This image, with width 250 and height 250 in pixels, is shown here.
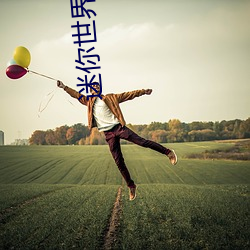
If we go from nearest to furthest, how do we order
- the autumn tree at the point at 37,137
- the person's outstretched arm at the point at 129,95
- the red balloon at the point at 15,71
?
the person's outstretched arm at the point at 129,95
the red balloon at the point at 15,71
the autumn tree at the point at 37,137

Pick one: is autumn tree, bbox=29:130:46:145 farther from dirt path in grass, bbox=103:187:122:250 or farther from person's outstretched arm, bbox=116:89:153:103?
person's outstretched arm, bbox=116:89:153:103

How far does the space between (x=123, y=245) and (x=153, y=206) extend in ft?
15.8

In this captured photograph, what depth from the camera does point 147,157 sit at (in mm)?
43656

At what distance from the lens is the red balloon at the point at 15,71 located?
643cm

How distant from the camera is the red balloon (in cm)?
643

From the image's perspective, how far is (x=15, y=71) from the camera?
6.45m

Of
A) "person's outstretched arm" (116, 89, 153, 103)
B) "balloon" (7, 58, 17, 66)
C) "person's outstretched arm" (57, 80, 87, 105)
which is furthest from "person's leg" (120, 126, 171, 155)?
"balloon" (7, 58, 17, 66)

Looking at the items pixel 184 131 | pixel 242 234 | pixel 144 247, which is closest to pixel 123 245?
pixel 144 247

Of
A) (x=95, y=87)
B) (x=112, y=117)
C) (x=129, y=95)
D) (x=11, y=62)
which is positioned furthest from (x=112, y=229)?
(x=11, y=62)

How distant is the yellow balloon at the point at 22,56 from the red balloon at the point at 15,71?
0.09m

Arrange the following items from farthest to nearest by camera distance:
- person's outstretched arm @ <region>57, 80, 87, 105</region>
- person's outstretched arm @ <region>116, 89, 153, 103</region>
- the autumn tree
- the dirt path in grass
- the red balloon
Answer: the autumn tree
the dirt path in grass
the red balloon
person's outstretched arm @ <region>57, 80, 87, 105</region>
person's outstretched arm @ <region>116, 89, 153, 103</region>

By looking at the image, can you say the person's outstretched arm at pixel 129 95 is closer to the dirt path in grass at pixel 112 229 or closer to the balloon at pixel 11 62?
the balloon at pixel 11 62

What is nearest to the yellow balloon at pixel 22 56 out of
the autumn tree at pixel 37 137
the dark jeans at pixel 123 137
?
the dark jeans at pixel 123 137

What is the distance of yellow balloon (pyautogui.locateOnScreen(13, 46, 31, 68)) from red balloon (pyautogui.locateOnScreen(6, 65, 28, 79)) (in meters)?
0.09
